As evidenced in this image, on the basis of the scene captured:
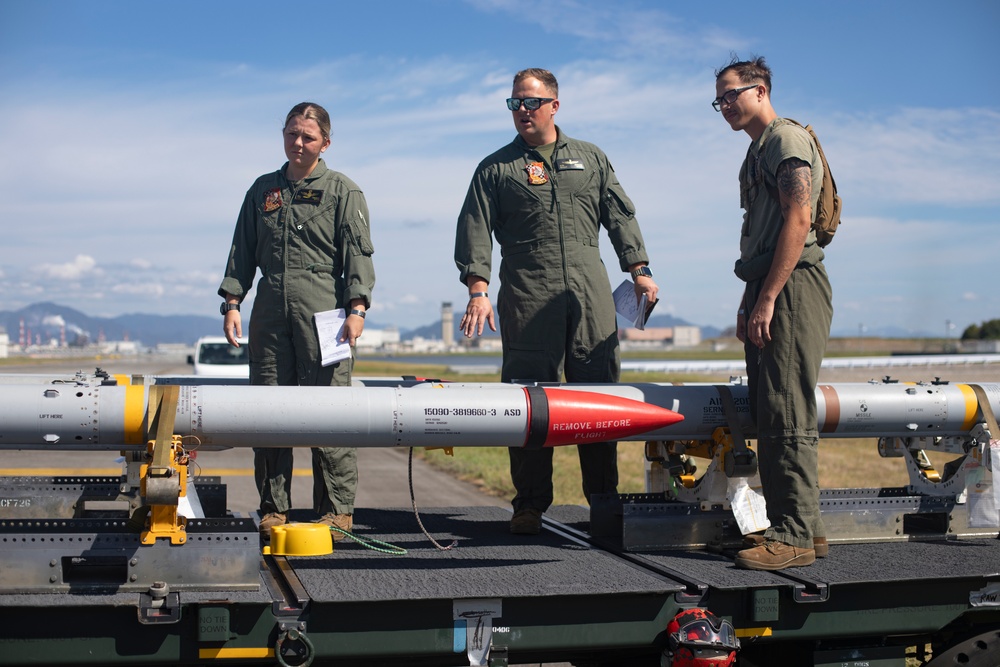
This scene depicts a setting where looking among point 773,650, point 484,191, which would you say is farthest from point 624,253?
point 773,650

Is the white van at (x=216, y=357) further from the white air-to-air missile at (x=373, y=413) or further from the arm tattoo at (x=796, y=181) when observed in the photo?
the arm tattoo at (x=796, y=181)

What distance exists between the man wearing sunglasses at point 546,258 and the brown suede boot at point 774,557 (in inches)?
46.8

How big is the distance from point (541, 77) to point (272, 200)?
5.55ft

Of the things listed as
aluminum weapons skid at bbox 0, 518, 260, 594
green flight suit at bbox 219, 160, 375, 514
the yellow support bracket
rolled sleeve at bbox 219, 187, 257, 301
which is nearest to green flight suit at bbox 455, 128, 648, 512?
green flight suit at bbox 219, 160, 375, 514

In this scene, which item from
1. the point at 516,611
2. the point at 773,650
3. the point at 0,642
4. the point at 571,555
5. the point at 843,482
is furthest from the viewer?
the point at 843,482

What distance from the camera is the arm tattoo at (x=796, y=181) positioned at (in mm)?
4441

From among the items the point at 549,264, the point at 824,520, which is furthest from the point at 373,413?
the point at 824,520

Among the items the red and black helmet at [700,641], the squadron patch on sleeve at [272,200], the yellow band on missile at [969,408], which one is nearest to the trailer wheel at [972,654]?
the red and black helmet at [700,641]

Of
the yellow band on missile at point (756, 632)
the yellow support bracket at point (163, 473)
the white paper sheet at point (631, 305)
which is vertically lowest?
the yellow band on missile at point (756, 632)

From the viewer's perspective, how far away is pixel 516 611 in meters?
3.55

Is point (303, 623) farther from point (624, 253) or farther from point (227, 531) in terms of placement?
point (624, 253)

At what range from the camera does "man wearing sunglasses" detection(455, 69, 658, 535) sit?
5.38 meters

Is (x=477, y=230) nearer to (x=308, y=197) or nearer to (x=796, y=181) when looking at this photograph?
(x=308, y=197)

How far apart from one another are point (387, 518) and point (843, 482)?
742cm
